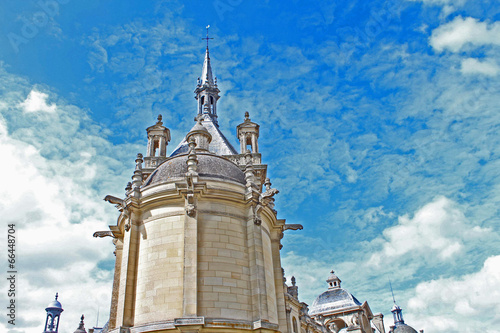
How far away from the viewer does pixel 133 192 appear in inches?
607

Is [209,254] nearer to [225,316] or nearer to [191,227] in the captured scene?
[191,227]

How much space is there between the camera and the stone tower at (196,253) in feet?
42.9

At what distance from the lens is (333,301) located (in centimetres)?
5378

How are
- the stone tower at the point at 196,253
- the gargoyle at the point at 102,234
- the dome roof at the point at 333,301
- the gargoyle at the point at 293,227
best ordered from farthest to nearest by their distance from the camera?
1. the dome roof at the point at 333,301
2. the gargoyle at the point at 293,227
3. the gargoyle at the point at 102,234
4. the stone tower at the point at 196,253

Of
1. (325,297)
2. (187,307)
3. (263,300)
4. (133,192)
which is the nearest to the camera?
(187,307)

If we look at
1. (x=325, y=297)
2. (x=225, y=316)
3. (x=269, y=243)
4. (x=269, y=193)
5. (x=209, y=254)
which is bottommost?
(x=225, y=316)

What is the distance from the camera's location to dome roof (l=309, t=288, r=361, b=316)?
5237 cm

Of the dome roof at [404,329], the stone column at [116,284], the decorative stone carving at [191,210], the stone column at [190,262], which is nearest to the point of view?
the stone column at [190,262]

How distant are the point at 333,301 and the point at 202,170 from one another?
43.5 metres

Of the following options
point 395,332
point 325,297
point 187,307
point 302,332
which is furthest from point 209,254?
point 395,332

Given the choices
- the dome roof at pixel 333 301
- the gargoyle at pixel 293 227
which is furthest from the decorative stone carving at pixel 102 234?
the dome roof at pixel 333 301

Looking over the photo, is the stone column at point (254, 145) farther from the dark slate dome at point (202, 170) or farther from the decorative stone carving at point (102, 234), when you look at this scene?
the decorative stone carving at point (102, 234)

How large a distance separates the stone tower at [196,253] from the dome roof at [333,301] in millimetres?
39269

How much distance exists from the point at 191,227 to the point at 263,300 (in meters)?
3.44
